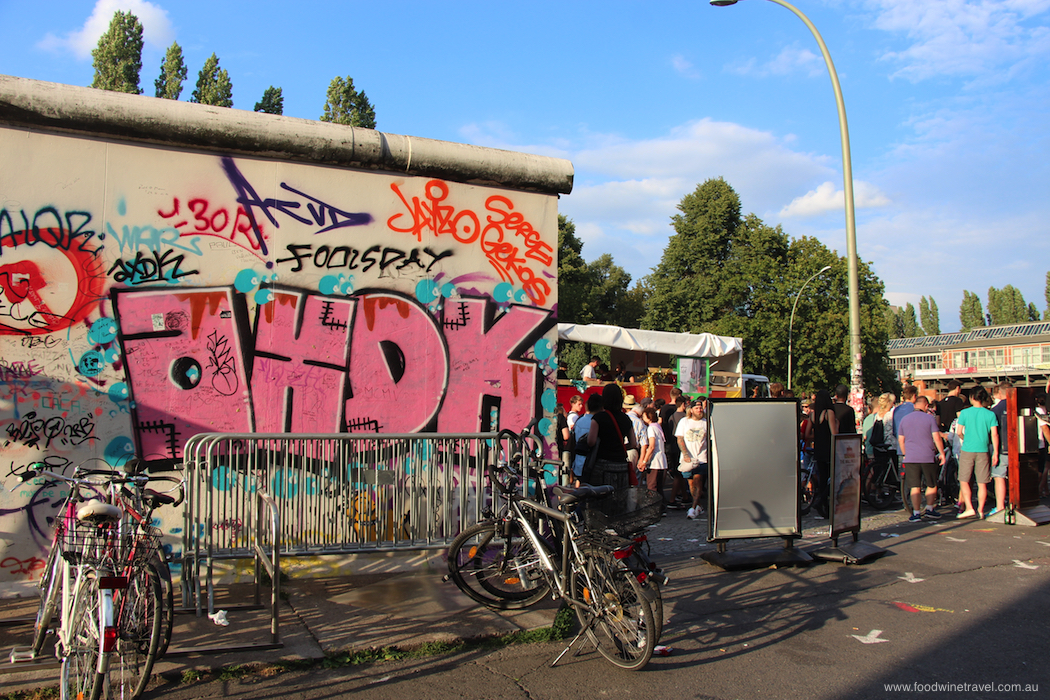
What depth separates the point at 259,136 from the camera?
6.45 metres

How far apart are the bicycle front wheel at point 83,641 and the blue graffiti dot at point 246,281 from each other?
10.6 ft

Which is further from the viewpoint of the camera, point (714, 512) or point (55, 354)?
point (714, 512)

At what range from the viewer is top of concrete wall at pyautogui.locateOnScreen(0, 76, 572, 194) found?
228 inches

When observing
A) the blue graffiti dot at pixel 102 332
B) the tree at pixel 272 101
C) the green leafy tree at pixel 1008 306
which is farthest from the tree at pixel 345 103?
Answer: the green leafy tree at pixel 1008 306

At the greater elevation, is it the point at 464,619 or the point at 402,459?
the point at 402,459

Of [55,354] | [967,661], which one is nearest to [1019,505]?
[967,661]

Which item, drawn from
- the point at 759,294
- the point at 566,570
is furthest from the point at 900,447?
the point at 759,294

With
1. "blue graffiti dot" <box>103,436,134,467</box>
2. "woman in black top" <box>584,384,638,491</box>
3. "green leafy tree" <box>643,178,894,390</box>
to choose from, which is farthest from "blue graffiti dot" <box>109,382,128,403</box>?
"green leafy tree" <box>643,178,894,390</box>

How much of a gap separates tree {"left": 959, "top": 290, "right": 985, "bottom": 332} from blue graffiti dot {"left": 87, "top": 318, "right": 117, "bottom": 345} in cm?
14748

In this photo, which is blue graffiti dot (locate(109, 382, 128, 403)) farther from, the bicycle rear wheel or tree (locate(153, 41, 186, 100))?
tree (locate(153, 41, 186, 100))

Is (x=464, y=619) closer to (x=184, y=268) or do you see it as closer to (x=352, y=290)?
(x=352, y=290)

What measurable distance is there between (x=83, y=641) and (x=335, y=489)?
2.64 m

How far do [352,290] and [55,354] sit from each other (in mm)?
2428

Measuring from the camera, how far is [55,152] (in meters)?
5.87
